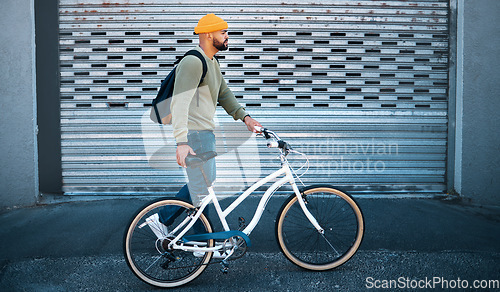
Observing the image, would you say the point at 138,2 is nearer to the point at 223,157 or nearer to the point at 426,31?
the point at 223,157

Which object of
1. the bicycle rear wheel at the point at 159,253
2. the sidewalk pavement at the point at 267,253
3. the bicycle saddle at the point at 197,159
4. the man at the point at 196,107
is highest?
the man at the point at 196,107

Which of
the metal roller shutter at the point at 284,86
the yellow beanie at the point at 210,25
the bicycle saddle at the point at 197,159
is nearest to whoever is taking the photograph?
the bicycle saddle at the point at 197,159

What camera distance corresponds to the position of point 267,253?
12.9 ft

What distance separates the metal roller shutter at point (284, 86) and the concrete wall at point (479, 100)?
0.30 meters

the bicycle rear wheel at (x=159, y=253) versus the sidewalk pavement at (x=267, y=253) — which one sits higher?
the bicycle rear wheel at (x=159, y=253)

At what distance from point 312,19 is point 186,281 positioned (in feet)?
14.6

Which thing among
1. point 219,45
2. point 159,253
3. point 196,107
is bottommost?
point 159,253

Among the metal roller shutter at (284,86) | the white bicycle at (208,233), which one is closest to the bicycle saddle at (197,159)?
the white bicycle at (208,233)

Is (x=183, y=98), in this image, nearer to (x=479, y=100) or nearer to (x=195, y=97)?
(x=195, y=97)

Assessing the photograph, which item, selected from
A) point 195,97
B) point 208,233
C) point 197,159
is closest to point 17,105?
point 195,97

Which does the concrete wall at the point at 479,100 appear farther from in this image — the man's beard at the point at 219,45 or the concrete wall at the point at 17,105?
the concrete wall at the point at 17,105

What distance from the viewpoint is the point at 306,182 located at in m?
6.02

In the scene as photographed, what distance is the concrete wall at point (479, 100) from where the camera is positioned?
568cm

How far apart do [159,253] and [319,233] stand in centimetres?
145
